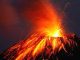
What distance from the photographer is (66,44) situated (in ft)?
145

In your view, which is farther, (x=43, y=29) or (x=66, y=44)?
(x=43, y=29)

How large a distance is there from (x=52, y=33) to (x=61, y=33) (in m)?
1.03

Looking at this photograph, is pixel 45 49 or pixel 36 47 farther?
pixel 36 47

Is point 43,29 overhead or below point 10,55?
overhead

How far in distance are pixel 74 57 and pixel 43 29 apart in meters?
4.96

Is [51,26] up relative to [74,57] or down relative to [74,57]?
up

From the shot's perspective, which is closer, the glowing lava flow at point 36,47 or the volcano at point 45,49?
the volcano at point 45,49

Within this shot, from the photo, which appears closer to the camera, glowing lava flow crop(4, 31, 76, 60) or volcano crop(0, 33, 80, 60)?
volcano crop(0, 33, 80, 60)

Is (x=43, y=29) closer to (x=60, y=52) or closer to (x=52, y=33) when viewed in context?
(x=52, y=33)

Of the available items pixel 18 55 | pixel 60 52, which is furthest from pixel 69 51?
pixel 18 55

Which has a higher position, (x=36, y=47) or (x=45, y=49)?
(x=36, y=47)

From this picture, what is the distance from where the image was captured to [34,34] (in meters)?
46.4

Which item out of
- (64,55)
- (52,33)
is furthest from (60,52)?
(52,33)

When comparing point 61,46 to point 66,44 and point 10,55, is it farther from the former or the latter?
point 10,55
